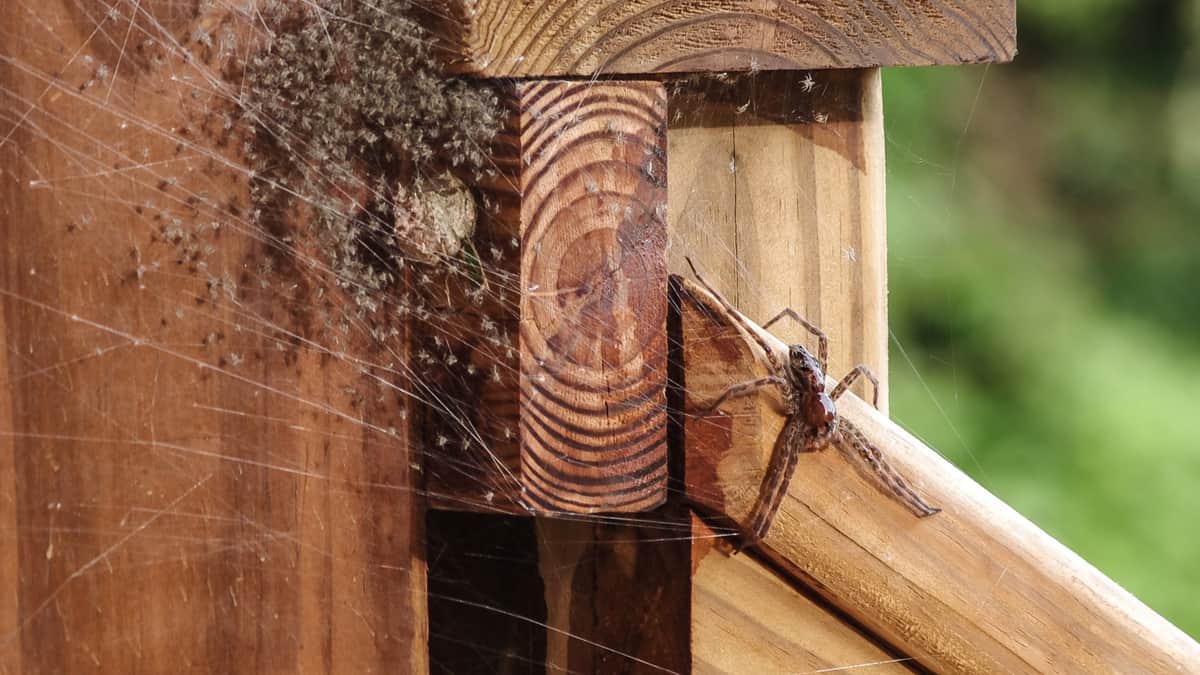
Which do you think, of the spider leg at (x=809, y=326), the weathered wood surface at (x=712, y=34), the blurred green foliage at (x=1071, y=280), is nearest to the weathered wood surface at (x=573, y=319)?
the weathered wood surface at (x=712, y=34)

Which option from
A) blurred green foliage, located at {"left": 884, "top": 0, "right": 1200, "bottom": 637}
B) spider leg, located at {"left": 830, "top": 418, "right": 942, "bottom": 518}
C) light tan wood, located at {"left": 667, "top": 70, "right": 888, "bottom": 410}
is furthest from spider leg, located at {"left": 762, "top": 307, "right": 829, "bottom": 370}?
blurred green foliage, located at {"left": 884, "top": 0, "right": 1200, "bottom": 637}

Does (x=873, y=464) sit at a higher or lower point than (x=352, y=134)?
lower

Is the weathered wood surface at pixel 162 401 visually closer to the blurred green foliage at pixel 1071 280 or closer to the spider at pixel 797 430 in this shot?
the spider at pixel 797 430

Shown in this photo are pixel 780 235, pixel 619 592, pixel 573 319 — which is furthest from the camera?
pixel 780 235

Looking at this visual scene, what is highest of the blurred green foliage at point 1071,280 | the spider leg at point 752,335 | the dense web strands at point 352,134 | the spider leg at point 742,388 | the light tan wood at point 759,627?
the blurred green foliage at point 1071,280

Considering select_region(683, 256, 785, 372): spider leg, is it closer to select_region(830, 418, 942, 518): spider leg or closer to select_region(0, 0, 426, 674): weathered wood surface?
select_region(830, 418, 942, 518): spider leg

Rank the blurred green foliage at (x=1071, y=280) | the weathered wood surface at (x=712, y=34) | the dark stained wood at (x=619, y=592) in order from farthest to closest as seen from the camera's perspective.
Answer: the blurred green foliage at (x=1071, y=280)
the dark stained wood at (x=619, y=592)
the weathered wood surface at (x=712, y=34)

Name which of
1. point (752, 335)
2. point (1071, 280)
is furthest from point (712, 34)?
point (1071, 280)

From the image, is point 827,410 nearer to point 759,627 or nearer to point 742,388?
point 742,388
